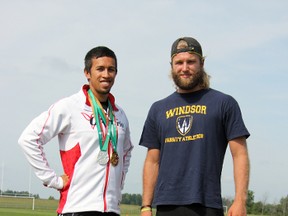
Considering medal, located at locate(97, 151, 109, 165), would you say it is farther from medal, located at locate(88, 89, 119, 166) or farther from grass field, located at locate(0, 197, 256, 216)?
grass field, located at locate(0, 197, 256, 216)

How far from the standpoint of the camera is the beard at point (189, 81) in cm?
554

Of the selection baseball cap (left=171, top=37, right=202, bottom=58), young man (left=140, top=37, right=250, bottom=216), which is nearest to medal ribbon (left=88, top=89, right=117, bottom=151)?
young man (left=140, top=37, right=250, bottom=216)

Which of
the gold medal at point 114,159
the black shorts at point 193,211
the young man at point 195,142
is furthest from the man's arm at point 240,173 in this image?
the gold medal at point 114,159

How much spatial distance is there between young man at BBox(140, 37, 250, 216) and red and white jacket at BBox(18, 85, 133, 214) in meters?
0.45

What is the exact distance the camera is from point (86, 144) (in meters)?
5.75

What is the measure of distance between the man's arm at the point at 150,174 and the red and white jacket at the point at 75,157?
0.93 feet

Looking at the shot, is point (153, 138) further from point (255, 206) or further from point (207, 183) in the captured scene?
point (255, 206)

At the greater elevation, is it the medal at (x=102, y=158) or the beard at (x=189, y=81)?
the beard at (x=189, y=81)

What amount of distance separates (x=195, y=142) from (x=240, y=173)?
48cm

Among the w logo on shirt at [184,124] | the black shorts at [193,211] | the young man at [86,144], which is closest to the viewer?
the black shorts at [193,211]

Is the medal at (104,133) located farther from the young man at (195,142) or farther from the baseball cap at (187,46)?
the baseball cap at (187,46)

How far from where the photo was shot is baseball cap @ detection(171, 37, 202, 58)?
5598mm

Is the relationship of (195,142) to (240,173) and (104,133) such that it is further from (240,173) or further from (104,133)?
(104,133)

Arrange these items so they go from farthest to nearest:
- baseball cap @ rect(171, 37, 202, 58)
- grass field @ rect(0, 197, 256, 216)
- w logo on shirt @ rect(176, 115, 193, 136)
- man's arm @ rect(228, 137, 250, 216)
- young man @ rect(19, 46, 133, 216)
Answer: grass field @ rect(0, 197, 256, 216) < young man @ rect(19, 46, 133, 216) < baseball cap @ rect(171, 37, 202, 58) < w logo on shirt @ rect(176, 115, 193, 136) < man's arm @ rect(228, 137, 250, 216)
